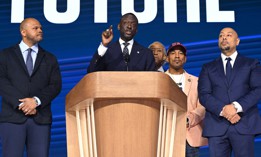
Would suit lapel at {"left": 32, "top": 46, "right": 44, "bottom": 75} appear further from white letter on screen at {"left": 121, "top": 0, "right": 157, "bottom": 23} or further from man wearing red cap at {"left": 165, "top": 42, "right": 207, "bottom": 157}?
white letter on screen at {"left": 121, "top": 0, "right": 157, "bottom": 23}

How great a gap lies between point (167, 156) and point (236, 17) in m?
2.61

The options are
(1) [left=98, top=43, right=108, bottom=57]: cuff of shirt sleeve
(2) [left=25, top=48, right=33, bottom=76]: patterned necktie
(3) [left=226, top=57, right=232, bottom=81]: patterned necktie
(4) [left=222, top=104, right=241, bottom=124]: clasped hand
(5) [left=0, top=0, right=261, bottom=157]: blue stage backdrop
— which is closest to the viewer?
(1) [left=98, top=43, right=108, bottom=57]: cuff of shirt sleeve

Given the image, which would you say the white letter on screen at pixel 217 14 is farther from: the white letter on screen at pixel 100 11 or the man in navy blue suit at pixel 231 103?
the man in navy blue suit at pixel 231 103

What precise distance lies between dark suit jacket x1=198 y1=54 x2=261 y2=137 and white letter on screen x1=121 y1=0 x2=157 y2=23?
1.32m

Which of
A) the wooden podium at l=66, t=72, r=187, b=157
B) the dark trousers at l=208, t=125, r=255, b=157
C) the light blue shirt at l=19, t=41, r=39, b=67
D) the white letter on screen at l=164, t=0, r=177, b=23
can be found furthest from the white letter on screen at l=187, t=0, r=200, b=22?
the wooden podium at l=66, t=72, r=187, b=157

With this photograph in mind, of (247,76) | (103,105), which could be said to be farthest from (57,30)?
(103,105)

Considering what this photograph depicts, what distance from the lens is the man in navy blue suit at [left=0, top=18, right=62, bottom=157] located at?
11.9ft

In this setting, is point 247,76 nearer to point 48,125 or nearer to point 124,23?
point 124,23

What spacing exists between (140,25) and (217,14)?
2.35 feet

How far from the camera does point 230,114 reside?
3688mm

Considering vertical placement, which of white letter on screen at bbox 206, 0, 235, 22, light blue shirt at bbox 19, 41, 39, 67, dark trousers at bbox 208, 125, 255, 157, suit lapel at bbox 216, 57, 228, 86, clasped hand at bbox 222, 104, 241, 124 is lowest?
dark trousers at bbox 208, 125, 255, 157

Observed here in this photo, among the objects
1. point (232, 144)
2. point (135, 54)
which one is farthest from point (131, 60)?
point (232, 144)

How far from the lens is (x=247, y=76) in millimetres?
3850

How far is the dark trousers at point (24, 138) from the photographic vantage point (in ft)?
11.9
